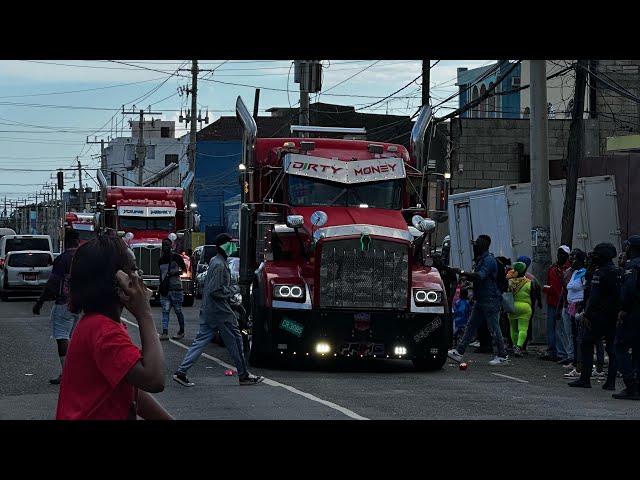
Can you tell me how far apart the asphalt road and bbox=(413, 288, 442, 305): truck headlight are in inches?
42.4

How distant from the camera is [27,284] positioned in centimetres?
4078

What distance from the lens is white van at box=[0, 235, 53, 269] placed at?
45.4m

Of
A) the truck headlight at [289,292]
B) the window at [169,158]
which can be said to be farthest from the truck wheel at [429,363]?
the window at [169,158]

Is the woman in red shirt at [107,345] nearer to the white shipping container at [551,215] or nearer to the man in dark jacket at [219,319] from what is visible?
the man in dark jacket at [219,319]

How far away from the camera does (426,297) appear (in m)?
18.2

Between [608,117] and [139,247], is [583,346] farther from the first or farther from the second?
[608,117]

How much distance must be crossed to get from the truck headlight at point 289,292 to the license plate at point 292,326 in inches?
13.1

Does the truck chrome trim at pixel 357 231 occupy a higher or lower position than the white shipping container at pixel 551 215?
lower

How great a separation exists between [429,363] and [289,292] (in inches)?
98.0

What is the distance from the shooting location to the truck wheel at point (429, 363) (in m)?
18.5

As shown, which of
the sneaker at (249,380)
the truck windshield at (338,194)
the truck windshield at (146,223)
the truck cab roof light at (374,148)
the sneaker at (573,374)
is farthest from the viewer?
the truck windshield at (146,223)

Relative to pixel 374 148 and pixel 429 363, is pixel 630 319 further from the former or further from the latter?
pixel 374 148
